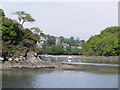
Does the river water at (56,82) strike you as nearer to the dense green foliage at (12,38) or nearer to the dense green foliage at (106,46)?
the dense green foliage at (12,38)

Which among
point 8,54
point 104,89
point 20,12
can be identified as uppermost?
point 20,12

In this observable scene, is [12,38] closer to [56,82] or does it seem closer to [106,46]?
[56,82]

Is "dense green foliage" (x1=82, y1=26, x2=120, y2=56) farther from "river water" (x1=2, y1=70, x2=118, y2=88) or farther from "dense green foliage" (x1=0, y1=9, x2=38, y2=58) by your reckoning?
"river water" (x1=2, y1=70, x2=118, y2=88)

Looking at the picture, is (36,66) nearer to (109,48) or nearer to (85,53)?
(109,48)

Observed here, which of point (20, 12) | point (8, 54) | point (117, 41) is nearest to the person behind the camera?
point (8, 54)

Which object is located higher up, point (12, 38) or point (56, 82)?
point (12, 38)

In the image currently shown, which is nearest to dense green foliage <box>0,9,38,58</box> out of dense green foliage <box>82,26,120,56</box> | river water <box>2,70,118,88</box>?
river water <box>2,70,118,88</box>

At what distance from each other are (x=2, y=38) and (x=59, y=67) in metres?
8.41

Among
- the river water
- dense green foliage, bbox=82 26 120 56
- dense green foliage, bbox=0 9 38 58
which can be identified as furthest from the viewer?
dense green foliage, bbox=82 26 120 56

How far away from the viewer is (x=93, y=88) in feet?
72.2

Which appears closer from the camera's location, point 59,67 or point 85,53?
point 59,67

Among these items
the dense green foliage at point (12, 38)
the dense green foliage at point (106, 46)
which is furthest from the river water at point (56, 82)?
the dense green foliage at point (106, 46)

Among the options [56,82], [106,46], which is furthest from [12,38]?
[106,46]

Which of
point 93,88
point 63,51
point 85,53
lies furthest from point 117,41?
point 93,88
